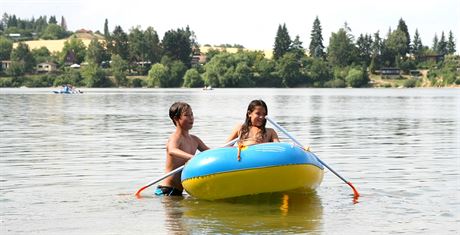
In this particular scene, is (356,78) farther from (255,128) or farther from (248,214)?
(248,214)

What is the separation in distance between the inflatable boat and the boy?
18.2 inches

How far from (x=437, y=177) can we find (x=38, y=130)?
59.4 feet

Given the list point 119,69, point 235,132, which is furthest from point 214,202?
point 119,69

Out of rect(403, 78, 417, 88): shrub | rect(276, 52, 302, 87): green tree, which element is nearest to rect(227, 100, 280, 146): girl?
rect(276, 52, 302, 87): green tree

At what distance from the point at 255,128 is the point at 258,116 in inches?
10.4

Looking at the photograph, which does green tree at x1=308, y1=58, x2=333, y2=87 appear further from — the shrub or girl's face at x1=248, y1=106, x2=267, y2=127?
girl's face at x1=248, y1=106, x2=267, y2=127

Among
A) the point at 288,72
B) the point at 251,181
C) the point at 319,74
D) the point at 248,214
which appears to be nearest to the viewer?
the point at 248,214

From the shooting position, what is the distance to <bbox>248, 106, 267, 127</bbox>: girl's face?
1355 centimetres

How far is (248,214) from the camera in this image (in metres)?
12.8

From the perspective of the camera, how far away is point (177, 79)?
181000mm

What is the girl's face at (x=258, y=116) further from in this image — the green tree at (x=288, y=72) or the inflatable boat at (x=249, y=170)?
the green tree at (x=288, y=72)

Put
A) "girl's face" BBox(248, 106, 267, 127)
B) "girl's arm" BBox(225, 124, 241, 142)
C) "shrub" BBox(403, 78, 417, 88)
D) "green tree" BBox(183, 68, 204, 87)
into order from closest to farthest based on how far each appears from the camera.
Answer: "girl's face" BBox(248, 106, 267, 127)
"girl's arm" BBox(225, 124, 241, 142)
"green tree" BBox(183, 68, 204, 87)
"shrub" BBox(403, 78, 417, 88)

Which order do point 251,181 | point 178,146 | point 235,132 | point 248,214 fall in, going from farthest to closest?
point 178,146, point 235,132, point 251,181, point 248,214

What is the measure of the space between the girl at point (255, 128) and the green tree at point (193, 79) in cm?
15603
